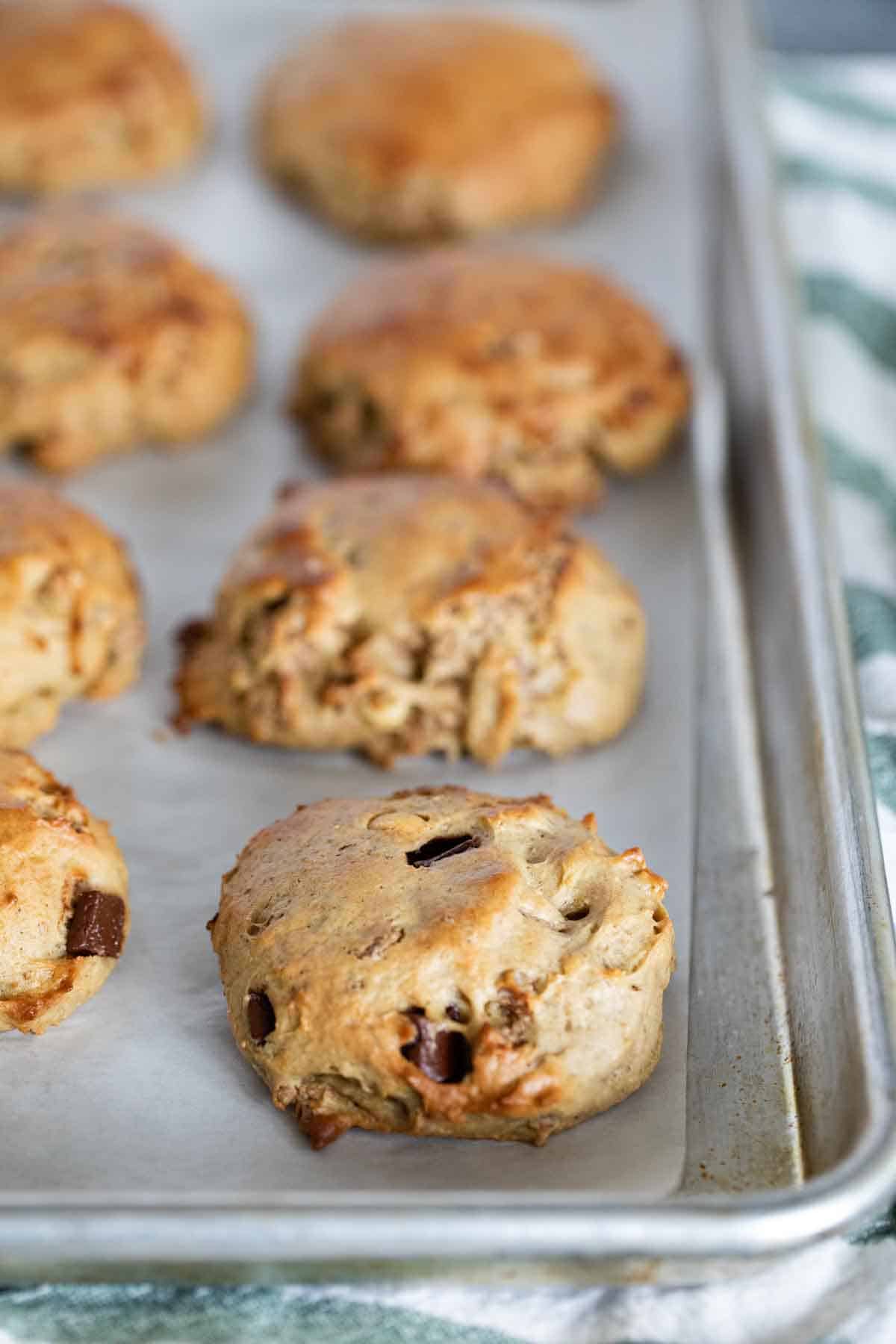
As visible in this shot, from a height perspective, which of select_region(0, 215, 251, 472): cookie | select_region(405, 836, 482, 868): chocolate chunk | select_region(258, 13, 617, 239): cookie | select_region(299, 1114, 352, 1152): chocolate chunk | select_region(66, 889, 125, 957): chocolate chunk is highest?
select_region(258, 13, 617, 239): cookie

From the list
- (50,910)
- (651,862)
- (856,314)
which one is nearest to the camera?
(50,910)

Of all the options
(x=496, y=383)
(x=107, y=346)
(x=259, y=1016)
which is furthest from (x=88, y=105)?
(x=259, y=1016)

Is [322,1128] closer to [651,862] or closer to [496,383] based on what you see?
[651,862]

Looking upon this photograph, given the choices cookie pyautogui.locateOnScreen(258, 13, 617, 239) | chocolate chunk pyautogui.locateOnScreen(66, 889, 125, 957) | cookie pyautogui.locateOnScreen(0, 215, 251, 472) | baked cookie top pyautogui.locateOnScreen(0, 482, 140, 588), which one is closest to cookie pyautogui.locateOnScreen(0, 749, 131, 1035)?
chocolate chunk pyautogui.locateOnScreen(66, 889, 125, 957)

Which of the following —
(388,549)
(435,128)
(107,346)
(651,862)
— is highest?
(435,128)

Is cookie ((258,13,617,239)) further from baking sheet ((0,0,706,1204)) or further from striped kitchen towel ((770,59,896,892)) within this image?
striped kitchen towel ((770,59,896,892))

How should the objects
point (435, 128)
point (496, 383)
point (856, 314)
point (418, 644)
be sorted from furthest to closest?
point (435, 128) < point (856, 314) < point (496, 383) < point (418, 644)
